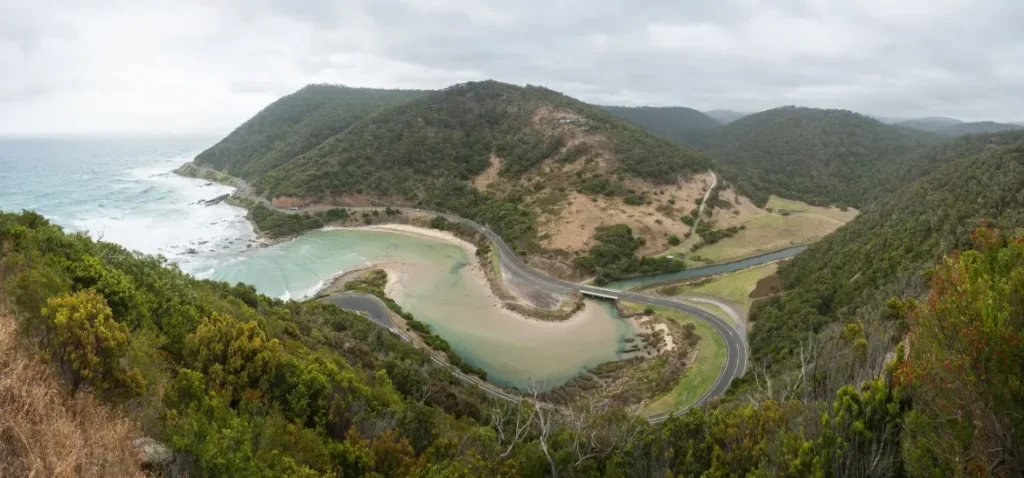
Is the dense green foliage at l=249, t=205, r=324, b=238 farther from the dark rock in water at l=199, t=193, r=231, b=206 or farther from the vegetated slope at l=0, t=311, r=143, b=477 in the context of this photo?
the vegetated slope at l=0, t=311, r=143, b=477

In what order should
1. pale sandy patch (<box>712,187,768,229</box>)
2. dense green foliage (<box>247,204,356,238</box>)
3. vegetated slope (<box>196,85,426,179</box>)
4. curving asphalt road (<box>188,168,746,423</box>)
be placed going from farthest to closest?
1. vegetated slope (<box>196,85,426,179</box>)
2. dense green foliage (<box>247,204,356,238</box>)
3. pale sandy patch (<box>712,187,768,229</box>)
4. curving asphalt road (<box>188,168,746,423</box>)

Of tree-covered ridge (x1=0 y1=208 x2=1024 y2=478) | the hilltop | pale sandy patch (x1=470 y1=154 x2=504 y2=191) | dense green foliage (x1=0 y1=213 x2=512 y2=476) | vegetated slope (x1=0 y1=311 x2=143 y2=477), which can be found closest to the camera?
vegetated slope (x1=0 y1=311 x2=143 y2=477)

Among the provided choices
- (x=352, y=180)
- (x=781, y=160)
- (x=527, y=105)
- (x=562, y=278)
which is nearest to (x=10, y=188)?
(x=352, y=180)

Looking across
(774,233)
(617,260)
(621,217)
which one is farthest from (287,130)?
(774,233)

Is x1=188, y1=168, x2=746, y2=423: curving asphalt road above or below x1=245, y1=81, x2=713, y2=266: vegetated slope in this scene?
below

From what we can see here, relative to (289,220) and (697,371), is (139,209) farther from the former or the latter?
(697,371)

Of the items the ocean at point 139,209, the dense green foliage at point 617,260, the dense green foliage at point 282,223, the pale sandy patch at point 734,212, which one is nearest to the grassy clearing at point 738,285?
the dense green foliage at point 617,260

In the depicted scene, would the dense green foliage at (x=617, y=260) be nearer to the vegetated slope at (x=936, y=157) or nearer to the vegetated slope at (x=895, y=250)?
the vegetated slope at (x=895, y=250)

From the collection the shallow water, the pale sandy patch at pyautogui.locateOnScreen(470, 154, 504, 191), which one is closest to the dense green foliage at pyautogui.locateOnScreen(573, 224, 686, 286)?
the shallow water

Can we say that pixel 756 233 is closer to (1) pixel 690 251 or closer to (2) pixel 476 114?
(1) pixel 690 251
